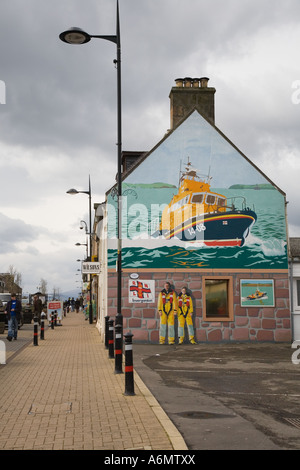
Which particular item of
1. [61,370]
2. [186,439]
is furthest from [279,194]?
[186,439]

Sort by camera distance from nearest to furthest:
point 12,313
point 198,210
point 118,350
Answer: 1. point 118,350
2. point 198,210
3. point 12,313

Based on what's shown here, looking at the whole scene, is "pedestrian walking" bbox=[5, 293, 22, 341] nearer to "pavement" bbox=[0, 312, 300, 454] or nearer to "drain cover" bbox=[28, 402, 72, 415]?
"pavement" bbox=[0, 312, 300, 454]

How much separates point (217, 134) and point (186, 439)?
50.4 ft

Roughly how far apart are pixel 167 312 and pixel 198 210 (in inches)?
157

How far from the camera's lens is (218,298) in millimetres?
19531

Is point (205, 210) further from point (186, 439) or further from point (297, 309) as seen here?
point (186, 439)

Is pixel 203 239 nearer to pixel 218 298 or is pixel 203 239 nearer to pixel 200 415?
pixel 218 298

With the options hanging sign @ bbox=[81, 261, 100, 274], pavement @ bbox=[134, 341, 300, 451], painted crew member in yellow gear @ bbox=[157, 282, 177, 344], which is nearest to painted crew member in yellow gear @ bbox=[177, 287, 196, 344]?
painted crew member in yellow gear @ bbox=[157, 282, 177, 344]

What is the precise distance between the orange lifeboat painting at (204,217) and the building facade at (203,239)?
0.12 ft

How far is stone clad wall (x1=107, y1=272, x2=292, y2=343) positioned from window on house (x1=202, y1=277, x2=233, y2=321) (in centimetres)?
18

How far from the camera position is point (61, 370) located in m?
12.7

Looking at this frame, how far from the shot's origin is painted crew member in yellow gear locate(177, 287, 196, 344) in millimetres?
18891

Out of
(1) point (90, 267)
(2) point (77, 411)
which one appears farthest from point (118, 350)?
(1) point (90, 267)

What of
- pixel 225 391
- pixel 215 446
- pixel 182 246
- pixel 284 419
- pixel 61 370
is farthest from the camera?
pixel 182 246
